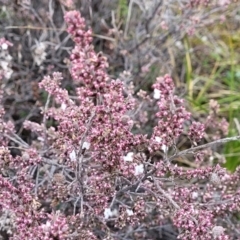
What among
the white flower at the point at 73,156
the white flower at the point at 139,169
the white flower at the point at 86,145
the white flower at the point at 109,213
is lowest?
the white flower at the point at 109,213

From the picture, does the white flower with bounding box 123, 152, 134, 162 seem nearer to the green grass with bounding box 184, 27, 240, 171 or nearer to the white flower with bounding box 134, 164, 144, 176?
the white flower with bounding box 134, 164, 144, 176

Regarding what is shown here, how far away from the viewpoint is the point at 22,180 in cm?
156

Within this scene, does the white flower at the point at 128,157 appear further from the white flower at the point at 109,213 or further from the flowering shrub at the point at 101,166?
the white flower at the point at 109,213

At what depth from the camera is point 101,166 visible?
62.0 inches

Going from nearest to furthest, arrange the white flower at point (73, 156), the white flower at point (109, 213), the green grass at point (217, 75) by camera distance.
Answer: the white flower at point (73, 156) < the white flower at point (109, 213) < the green grass at point (217, 75)

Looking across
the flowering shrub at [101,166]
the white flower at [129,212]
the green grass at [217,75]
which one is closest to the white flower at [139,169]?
the flowering shrub at [101,166]

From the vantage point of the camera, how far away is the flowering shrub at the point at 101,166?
1.38 meters

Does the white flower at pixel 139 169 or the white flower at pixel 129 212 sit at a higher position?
the white flower at pixel 139 169

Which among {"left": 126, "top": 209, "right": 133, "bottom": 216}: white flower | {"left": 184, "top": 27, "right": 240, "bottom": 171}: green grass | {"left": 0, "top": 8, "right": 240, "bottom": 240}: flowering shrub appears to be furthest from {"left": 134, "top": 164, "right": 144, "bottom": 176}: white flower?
{"left": 184, "top": 27, "right": 240, "bottom": 171}: green grass

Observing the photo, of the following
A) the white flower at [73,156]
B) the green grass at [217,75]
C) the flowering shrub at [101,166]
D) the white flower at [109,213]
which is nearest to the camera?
the flowering shrub at [101,166]

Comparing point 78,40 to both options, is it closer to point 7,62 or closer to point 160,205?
point 160,205

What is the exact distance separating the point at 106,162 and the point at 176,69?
56.6 inches

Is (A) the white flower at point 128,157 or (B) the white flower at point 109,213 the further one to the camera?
(B) the white flower at point 109,213

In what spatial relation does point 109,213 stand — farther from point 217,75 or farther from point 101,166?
point 217,75
